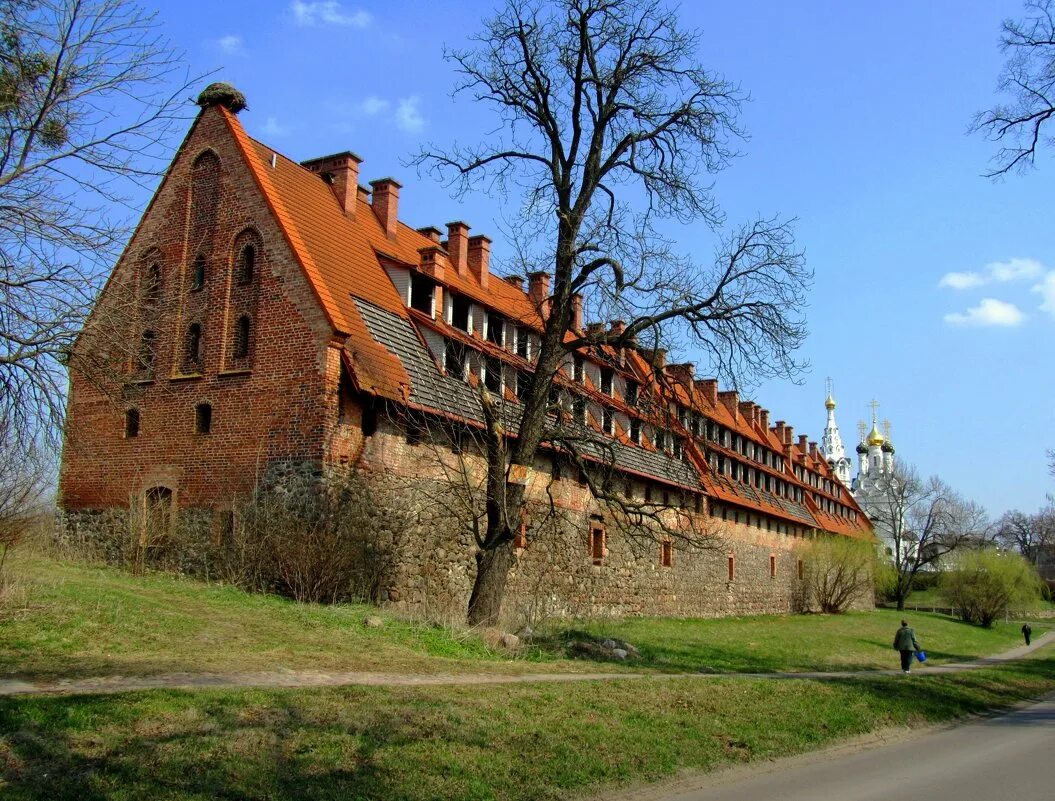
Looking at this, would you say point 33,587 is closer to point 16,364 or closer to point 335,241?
point 16,364

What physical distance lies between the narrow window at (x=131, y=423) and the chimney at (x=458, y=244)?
1040 centimetres

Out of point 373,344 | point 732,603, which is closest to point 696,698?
point 373,344

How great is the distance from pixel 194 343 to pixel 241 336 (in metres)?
1.48

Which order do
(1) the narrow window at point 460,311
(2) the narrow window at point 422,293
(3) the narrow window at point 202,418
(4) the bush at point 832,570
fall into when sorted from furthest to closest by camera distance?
(4) the bush at point 832,570 < (1) the narrow window at point 460,311 < (2) the narrow window at point 422,293 < (3) the narrow window at point 202,418

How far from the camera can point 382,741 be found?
830 cm

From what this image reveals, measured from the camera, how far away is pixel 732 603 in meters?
41.2

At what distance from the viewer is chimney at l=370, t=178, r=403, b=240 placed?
27.5 metres

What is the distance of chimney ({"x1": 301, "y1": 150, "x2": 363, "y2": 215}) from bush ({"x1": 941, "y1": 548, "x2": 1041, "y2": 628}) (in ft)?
148

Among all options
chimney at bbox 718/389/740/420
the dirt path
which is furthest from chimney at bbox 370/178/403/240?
chimney at bbox 718/389/740/420

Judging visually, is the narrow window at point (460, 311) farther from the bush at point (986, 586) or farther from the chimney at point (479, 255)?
the bush at point (986, 586)

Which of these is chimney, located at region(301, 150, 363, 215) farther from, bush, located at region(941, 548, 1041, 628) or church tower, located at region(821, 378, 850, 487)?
church tower, located at region(821, 378, 850, 487)

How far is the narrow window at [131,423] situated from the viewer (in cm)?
2288

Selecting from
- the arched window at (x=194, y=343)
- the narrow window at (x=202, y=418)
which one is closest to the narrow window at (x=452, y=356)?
the narrow window at (x=202, y=418)

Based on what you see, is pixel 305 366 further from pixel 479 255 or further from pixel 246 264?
pixel 479 255
